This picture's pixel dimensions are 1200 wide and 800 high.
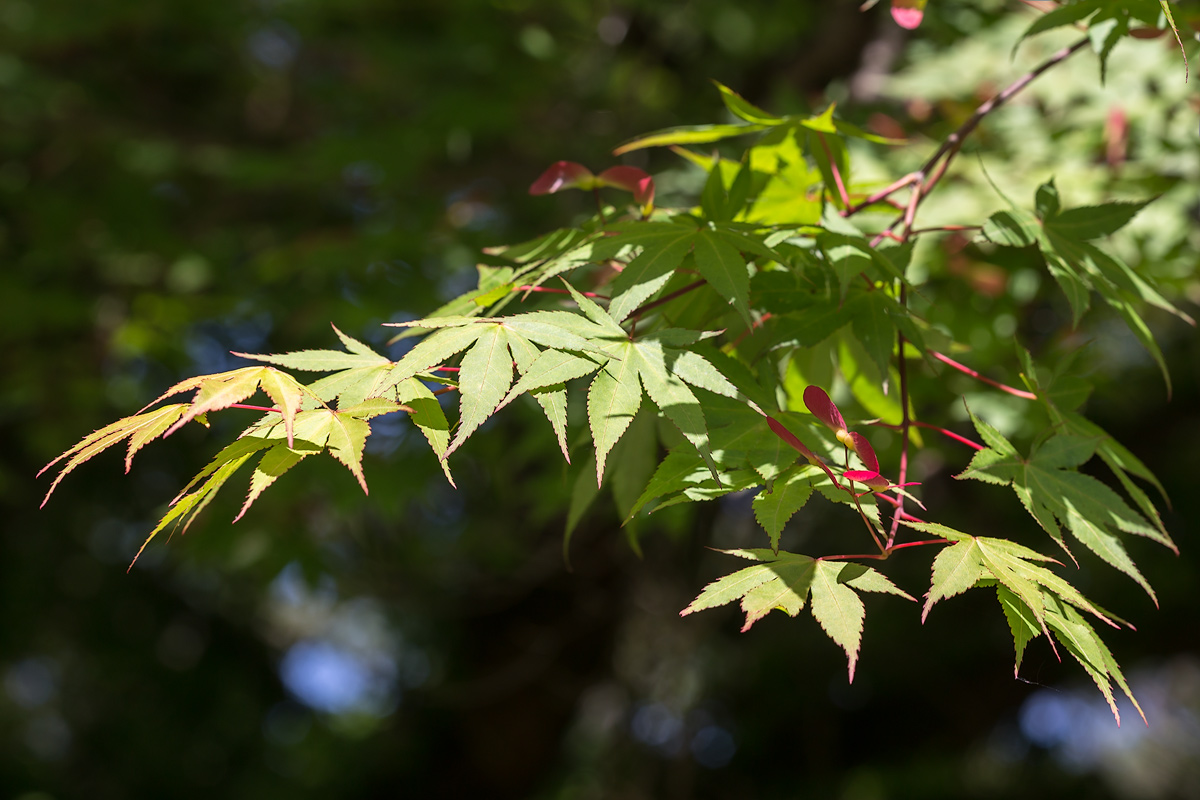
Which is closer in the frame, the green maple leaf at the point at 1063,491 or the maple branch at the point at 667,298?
the green maple leaf at the point at 1063,491

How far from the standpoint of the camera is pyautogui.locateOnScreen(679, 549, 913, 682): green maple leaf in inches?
30.1

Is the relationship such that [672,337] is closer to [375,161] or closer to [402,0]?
[375,161]

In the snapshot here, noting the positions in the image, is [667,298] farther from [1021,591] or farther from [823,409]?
[1021,591]

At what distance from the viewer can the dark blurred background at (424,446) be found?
2.96 meters

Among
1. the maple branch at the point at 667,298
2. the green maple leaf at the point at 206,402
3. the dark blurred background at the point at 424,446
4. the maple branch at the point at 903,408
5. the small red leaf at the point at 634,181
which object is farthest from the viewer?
the dark blurred background at the point at 424,446

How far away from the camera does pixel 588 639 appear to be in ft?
14.8

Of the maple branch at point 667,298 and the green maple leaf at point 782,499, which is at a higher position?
the maple branch at point 667,298

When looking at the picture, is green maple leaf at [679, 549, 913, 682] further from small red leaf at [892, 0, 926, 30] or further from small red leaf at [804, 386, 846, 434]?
small red leaf at [892, 0, 926, 30]

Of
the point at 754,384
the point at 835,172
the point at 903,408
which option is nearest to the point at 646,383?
the point at 754,384

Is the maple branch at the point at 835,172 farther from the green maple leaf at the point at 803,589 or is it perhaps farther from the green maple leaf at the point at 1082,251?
the green maple leaf at the point at 803,589

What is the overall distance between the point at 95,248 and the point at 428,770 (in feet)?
11.9

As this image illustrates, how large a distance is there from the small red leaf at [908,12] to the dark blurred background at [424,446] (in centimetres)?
95

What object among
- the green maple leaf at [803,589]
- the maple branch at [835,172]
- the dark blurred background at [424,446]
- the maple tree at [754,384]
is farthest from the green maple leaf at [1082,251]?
the dark blurred background at [424,446]

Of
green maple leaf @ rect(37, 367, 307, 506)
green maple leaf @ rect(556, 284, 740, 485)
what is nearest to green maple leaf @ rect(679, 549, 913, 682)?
green maple leaf @ rect(556, 284, 740, 485)
